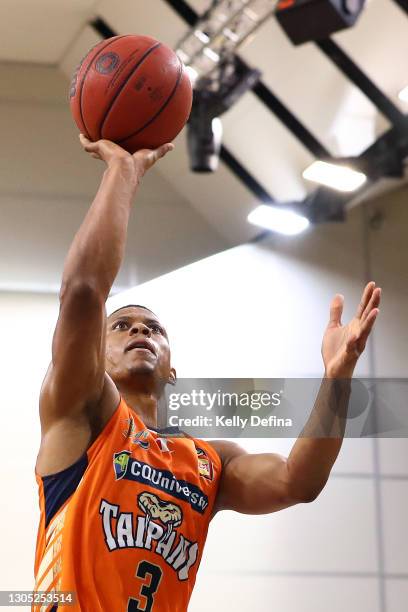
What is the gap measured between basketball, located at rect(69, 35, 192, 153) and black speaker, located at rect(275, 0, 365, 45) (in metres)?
1.70

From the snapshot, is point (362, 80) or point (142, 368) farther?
point (362, 80)

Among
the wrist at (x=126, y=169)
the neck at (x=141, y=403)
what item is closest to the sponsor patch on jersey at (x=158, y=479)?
the neck at (x=141, y=403)

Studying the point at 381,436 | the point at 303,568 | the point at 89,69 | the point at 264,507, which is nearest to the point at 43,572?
the point at 264,507

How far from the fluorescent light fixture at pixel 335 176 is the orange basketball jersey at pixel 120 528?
371 centimetres

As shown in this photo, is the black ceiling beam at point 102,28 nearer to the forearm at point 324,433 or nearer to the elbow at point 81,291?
the forearm at point 324,433

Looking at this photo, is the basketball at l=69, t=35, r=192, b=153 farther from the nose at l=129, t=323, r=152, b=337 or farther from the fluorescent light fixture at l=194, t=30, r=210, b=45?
the fluorescent light fixture at l=194, t=30, r=210, b=45

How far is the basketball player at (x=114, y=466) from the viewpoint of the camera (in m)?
2.07

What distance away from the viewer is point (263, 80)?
5.94 m

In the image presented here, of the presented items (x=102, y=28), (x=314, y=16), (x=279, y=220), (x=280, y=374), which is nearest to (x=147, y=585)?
(x=314, y=16)

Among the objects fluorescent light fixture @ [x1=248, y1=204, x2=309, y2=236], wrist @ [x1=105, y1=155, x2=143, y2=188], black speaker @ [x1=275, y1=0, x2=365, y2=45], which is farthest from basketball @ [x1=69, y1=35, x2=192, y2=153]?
fluorescent light fixture @ [x1=248, y1=204, x2=309, y2=236]

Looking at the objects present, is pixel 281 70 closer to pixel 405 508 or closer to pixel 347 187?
pixel 347 187

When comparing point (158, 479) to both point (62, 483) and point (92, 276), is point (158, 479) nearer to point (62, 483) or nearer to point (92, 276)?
point (62, 483)

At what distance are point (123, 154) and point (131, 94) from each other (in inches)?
9.7

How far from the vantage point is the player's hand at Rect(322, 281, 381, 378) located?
231 centimetres
